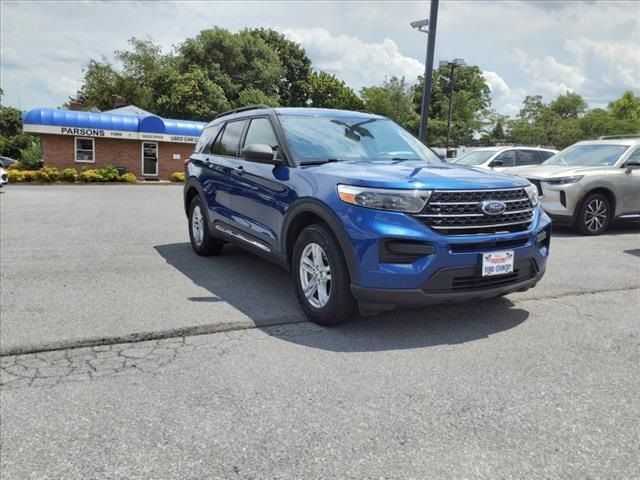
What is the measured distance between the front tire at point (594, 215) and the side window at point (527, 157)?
13.4 ft

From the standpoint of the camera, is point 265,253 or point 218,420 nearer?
point 218,420

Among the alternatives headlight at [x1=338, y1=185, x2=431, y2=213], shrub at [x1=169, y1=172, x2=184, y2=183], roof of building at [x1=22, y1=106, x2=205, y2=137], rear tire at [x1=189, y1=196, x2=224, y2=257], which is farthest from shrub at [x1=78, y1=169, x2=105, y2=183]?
headlight at [x1=338, y1=185, x2=431, y2=213]

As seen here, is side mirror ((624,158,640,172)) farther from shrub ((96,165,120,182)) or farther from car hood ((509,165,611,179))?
shrub ((96,165,120,182))

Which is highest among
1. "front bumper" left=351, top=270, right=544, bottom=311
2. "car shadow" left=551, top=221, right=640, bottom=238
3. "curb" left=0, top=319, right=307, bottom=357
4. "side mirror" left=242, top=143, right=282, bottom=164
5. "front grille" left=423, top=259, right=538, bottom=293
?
"side mirror" left=242, top=143, right=282, bottom=164

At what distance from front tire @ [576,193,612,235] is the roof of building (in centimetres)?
2466

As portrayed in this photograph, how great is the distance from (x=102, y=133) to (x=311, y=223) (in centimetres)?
2682

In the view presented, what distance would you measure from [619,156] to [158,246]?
8.07 m

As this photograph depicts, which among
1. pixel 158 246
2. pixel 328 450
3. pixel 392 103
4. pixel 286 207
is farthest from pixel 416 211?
pixel 392 103

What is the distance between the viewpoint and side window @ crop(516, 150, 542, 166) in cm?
1327

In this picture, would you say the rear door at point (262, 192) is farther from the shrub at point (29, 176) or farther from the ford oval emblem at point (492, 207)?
the shrub at point (29, 176)

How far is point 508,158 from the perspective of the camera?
13.0 metres

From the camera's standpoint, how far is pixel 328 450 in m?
2.53

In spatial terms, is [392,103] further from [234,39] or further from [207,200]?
[207,200]

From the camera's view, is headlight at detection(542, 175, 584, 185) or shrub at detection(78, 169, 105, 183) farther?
shrub at detection(78, 169, 105, 183)
